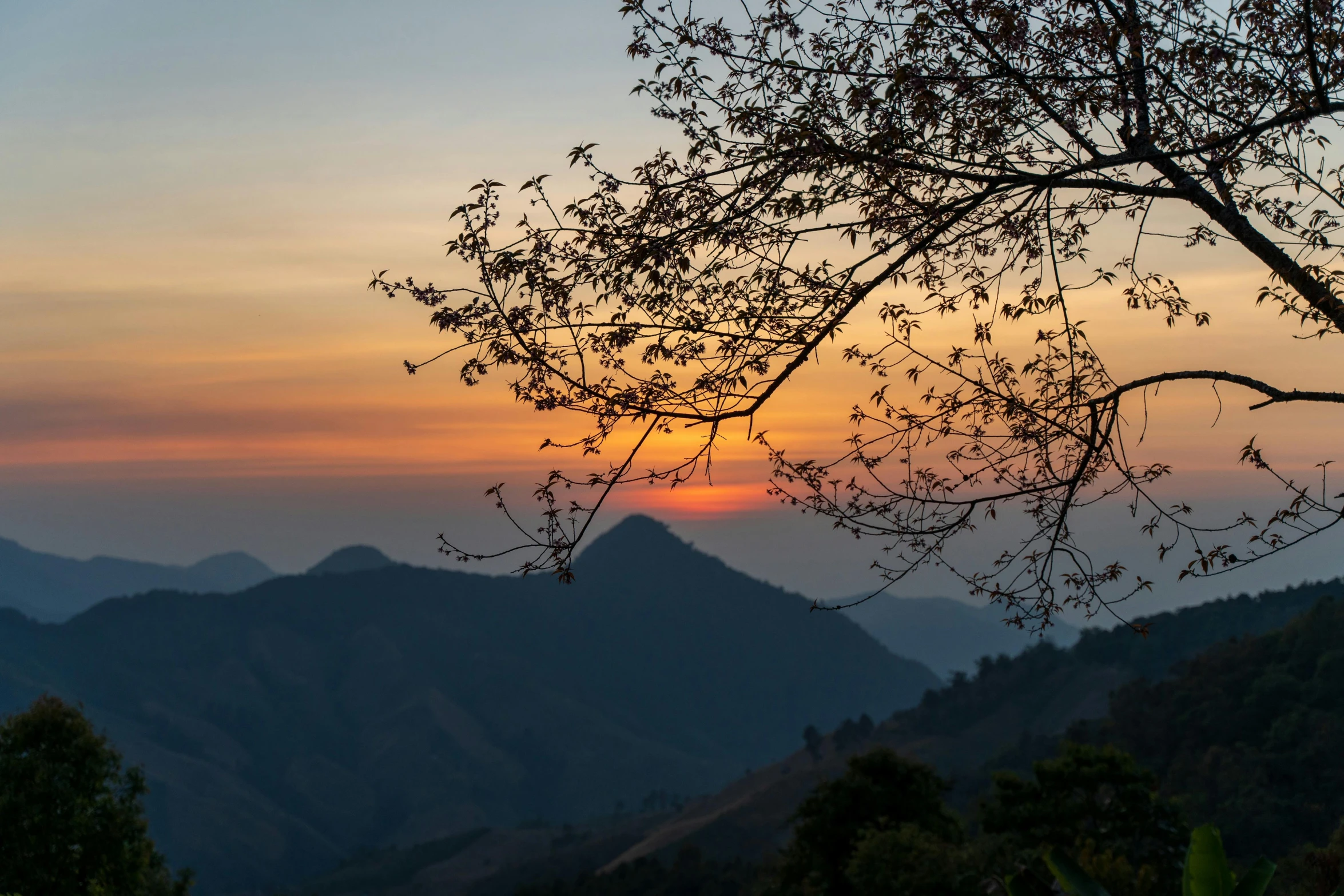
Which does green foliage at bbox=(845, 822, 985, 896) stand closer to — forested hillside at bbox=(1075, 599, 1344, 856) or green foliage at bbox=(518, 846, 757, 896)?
forested hillside at bbox=(1075, 599, 1344, 856)

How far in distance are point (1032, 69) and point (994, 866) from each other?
2633cm

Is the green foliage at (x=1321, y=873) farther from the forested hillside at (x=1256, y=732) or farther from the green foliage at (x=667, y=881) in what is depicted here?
the green foliage at (x=667, y=881)

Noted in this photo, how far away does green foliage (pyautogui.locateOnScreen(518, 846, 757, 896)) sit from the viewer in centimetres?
7906

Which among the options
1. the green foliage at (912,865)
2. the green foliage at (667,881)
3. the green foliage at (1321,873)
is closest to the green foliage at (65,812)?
the green foliage at (912,865)

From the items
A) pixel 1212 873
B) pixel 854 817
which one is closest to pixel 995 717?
pixel 854 817

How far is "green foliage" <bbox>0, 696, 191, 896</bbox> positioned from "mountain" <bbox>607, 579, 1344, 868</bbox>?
107m

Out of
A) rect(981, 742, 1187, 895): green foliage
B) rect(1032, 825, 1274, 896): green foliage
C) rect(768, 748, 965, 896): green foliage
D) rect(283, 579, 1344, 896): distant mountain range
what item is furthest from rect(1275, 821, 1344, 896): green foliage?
rect(283, 579, 1344, 896): distant mountain range

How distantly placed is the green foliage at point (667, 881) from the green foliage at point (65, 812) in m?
56.9

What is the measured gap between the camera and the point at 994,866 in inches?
1159

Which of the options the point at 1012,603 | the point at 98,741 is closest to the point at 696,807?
the point at 98,741

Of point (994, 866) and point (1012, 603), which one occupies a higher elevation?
point (1012, 603)

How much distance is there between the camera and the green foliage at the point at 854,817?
34.4m

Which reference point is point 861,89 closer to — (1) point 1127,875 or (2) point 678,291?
(2) point 678,291

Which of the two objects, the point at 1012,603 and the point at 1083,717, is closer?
the point at 1012,603
